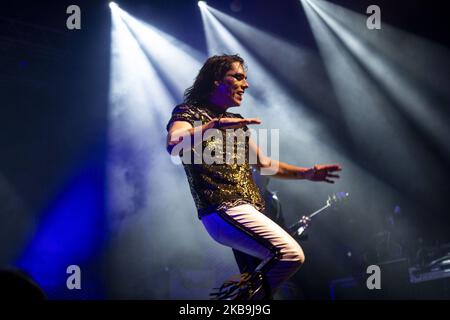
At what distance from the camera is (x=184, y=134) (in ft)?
8.94

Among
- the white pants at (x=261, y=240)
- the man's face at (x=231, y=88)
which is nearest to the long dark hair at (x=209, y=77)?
the man's face at (x=231, y=88)

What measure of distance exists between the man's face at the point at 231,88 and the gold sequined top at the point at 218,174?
0.78ft

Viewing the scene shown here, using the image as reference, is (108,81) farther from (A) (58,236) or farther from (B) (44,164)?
(A) (58,236)

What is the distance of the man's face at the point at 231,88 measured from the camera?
3236 mm

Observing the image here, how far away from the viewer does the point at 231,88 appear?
3238mm

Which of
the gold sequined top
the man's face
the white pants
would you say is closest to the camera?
the white pants

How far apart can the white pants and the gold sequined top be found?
7 cm

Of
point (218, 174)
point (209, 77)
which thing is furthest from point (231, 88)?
point (218, 174)

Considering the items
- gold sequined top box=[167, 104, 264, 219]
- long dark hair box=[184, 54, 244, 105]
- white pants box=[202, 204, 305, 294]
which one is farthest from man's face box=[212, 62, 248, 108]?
white pants box=[202, 204, 305, 294]

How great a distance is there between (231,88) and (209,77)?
0.22 meters

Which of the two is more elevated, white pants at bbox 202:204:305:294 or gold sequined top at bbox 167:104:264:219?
gold sequined top at bbox 167:104:264:219

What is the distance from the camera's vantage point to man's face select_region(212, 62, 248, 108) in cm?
324

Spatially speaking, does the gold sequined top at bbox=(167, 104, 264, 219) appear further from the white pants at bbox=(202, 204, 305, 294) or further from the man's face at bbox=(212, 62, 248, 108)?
the man's face at bbox=(212, 62, 248, 108)

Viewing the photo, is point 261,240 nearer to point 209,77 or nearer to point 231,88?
point 231,88
